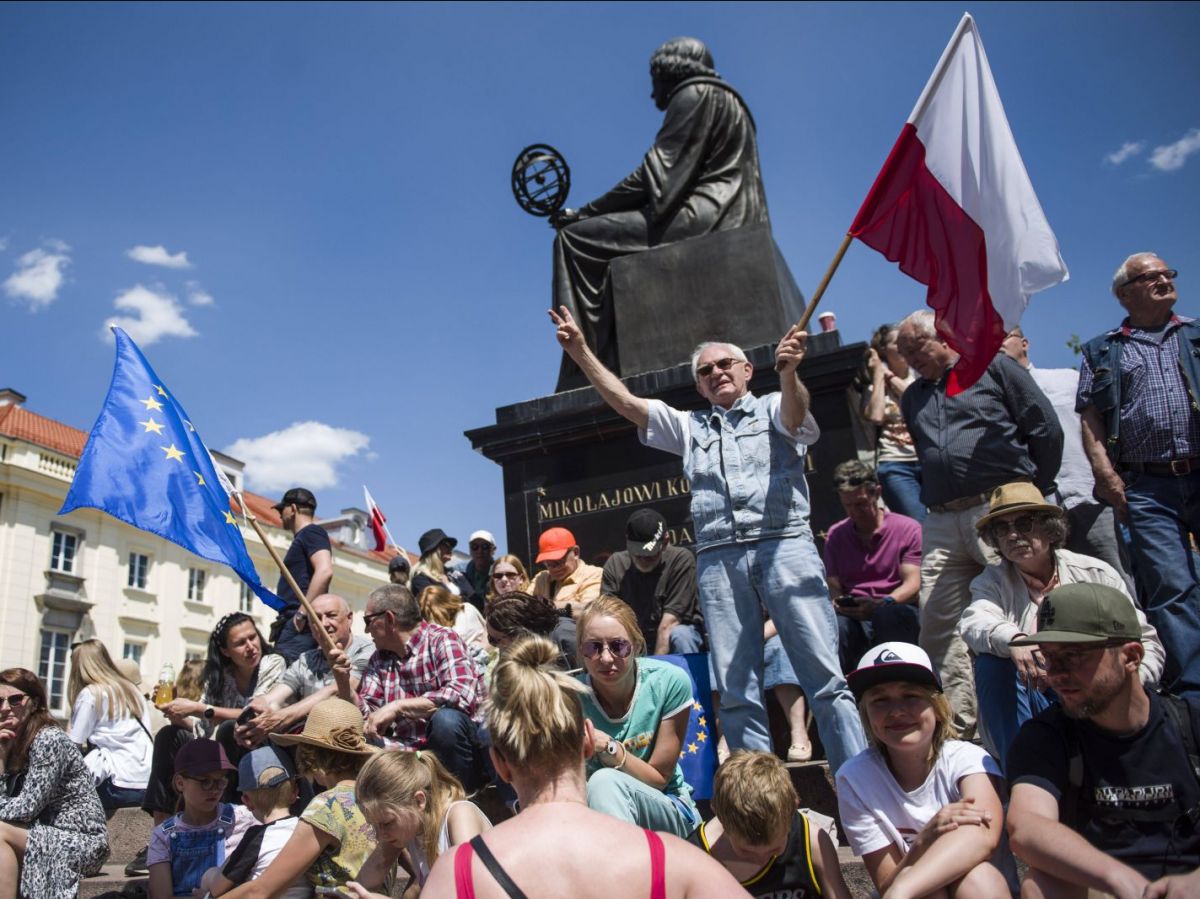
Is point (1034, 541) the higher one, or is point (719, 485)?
point (719, 485)

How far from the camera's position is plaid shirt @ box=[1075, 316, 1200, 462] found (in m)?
4.71

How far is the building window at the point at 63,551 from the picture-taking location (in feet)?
102

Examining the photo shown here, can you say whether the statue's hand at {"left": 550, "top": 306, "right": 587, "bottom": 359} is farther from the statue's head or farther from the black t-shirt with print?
the statue's head

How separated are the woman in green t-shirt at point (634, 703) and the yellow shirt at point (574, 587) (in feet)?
6.80

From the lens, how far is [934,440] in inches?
197

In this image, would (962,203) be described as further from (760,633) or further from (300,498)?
(300,498)

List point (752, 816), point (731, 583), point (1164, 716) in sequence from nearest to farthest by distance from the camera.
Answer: point (1164, 716) → point (752, 816) → point (731, 583)

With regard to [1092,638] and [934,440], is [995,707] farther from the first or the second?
[934,440]

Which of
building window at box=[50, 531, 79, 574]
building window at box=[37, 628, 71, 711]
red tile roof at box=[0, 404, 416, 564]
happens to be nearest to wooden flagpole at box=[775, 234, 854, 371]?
red tile roof at box=[0, 404, 416, 564]

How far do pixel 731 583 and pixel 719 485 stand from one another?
1.54 feet

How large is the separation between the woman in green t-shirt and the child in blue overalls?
1.79 metres

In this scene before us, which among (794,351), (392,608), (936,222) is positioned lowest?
(392,608)

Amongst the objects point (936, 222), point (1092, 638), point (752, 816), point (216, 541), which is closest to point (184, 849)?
point (216, 541)

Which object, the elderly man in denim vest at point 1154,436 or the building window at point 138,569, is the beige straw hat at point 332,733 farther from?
the building window at point 138,569
